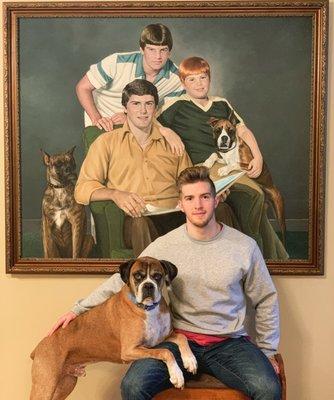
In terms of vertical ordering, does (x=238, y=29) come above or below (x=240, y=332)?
above

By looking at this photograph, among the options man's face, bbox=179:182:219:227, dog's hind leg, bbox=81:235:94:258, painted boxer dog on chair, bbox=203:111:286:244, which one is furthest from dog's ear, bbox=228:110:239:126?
dog's hind leg, bbox=81:235:94:258

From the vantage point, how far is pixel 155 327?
217 cm

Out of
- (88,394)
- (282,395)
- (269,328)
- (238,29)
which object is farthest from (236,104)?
(88,394)

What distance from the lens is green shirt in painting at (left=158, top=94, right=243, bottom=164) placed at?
8.64ft

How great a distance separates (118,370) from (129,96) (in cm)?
136

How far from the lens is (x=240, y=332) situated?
91.1 inches

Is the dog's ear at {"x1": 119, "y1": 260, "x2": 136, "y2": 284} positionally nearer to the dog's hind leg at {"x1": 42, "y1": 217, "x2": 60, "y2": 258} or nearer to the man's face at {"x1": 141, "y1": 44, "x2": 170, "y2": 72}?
the dog's hind leg at {"x1": 42, "y1": 217, "x2": 60, "y2": 258}

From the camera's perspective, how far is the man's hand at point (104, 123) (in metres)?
2.65

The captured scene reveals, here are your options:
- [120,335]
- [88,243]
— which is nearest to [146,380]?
[120,335]

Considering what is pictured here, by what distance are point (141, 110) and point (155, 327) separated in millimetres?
1050

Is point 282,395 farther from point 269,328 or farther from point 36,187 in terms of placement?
point 36,187

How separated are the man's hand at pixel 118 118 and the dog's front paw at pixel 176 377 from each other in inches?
47.1

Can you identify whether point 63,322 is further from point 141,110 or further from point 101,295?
point 141,110

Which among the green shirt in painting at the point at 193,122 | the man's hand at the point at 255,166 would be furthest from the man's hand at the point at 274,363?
the green shirt in painting at the point at 193,122
